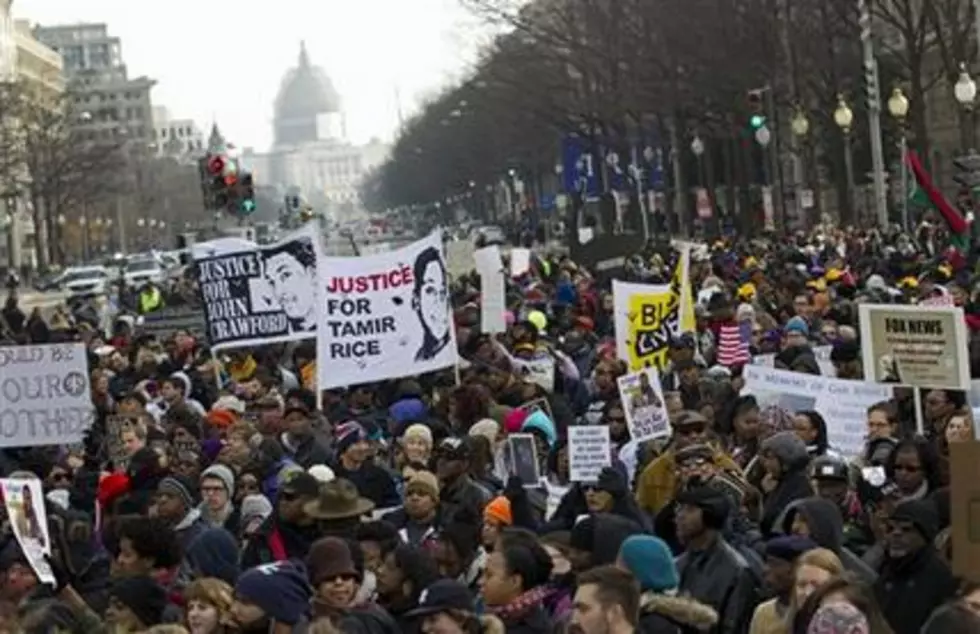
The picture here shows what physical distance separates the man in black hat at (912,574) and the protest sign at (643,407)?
16.9 ft

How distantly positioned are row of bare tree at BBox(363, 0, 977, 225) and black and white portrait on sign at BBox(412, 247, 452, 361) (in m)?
32.4

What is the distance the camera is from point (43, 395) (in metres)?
17.9

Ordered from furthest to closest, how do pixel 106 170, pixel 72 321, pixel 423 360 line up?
1. pixel 106 170
2. pixel 72 321
3. pixel 423 360

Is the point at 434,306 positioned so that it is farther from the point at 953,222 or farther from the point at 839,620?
the point at 953,222

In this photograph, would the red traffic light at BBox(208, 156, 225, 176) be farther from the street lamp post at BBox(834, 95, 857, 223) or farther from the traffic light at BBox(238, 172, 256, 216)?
the street lamp post at BBox(834, 95, 857, 223)

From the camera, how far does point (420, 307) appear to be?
1914cm

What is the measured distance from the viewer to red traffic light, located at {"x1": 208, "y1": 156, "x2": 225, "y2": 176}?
4131 centimetres

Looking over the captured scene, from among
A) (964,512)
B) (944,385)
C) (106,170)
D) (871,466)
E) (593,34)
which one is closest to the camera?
(964,512)

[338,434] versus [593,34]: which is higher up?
[593,34]

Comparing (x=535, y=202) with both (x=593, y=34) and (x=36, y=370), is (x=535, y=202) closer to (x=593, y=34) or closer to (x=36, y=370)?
(x=593, y=34)

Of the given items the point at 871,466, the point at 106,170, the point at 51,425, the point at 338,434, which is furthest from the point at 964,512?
the point at 106,170

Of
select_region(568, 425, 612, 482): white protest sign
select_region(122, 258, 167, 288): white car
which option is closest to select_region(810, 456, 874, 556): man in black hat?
select_region(568, 425, 612, 482): white protest sign

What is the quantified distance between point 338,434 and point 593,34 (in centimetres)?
5942

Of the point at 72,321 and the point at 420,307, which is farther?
the point at 72,321
